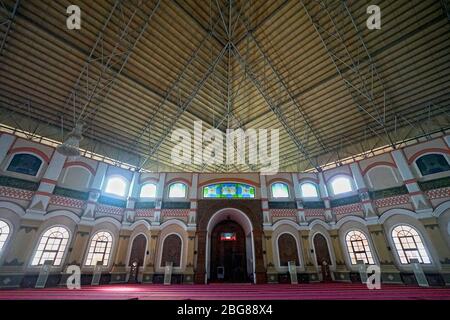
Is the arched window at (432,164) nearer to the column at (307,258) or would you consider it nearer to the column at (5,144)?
the column at (307,258)

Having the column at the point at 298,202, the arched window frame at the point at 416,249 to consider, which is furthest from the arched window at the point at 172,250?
the arched window frame at the point at 416,249

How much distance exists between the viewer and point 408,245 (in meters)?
12.5

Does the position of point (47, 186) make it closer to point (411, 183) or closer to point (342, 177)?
point (342, 177)

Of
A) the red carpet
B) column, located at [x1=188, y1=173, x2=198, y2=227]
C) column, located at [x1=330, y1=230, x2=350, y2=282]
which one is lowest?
the red carpet

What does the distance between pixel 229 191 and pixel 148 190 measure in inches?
264

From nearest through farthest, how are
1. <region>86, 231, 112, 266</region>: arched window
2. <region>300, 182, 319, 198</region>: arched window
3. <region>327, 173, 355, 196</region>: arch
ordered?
<region>86, 231, 112, 266</region>: arched window, <region>327, 173, 355, 196</region>: arch, <region>300, 182, 319, 198</region>: arched window

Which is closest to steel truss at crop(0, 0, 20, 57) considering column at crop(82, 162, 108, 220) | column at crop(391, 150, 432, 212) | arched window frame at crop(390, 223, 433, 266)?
column at crop(82, 162, 108, 220)

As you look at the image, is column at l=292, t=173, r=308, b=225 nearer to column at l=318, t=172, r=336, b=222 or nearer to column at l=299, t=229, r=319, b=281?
column at l=299, t=229, r=319, b=281

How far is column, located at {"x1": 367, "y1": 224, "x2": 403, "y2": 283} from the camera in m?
12.2

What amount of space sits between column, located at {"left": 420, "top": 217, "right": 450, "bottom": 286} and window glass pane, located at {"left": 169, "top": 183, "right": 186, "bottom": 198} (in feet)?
52.5

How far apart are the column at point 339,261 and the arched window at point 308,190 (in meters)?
3.00

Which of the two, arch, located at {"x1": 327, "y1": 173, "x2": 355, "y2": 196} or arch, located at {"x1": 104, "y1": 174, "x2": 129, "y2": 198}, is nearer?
arch, located at {"x1": 104, "y1": 174, "x2": 129, "y2": 198}

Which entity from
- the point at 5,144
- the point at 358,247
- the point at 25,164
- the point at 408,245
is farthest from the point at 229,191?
the point at 5,144

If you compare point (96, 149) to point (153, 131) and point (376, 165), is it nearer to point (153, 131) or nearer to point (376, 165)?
point (153, 131)
